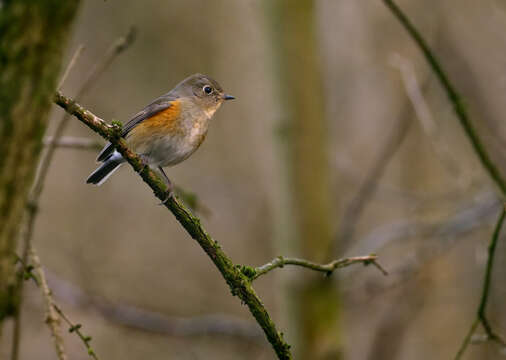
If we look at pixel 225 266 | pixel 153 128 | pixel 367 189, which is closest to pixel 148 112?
pixel 153 128

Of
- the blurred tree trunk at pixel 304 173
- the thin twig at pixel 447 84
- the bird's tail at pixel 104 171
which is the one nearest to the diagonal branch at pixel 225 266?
the thin twig at pixel 447 84

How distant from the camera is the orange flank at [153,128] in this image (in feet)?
12.3

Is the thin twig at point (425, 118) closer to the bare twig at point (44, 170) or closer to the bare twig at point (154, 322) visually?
the bare twig at point (154, 322)

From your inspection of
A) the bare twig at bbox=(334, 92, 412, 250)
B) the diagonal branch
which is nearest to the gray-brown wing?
the bare twig at bbox=(334, 92, 412, 250)

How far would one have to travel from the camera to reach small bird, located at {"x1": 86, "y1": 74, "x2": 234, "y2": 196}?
12.2ft

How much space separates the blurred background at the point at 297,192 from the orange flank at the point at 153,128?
0.74 metres

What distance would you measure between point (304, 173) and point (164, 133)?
151 cm

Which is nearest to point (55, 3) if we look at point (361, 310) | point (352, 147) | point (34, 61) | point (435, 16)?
point (34, 61)

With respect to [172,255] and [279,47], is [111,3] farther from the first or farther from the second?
[279,47]

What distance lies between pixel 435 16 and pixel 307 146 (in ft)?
10.2

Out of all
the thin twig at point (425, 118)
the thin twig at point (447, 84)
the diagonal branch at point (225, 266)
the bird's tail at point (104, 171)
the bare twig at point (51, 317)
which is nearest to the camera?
the bare twig at point (51, 317)

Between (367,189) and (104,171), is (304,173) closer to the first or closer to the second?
(367,189)

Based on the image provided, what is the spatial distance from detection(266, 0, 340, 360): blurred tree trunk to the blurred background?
1 cm

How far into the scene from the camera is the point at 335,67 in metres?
10.4
